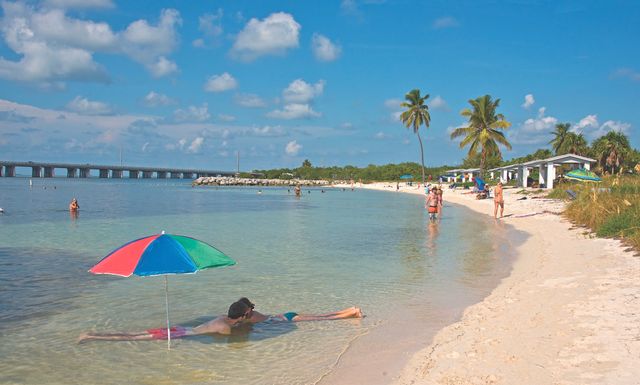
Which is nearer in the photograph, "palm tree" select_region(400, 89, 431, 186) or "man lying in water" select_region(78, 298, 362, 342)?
"man lying in water" select_region(78, 298, 362, 342)

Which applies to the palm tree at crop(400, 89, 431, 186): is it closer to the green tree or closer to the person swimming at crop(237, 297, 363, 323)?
the green tree

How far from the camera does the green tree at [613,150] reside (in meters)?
54.7

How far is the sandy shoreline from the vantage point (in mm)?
5367

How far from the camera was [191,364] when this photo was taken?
6.46m

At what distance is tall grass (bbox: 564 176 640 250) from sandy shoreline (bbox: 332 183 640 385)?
136 inches

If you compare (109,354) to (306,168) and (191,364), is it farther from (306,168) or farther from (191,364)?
(306,168)

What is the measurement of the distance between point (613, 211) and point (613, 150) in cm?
4348

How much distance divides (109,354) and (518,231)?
18391 mm

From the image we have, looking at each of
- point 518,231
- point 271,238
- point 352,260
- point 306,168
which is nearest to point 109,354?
point 352,260

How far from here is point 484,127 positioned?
58250 millimetres

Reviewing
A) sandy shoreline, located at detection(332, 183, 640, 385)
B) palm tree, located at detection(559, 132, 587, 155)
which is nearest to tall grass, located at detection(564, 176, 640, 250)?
sandy shoreline, located at detection(332, 183, 640, 385)

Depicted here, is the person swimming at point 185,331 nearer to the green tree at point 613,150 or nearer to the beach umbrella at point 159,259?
the beach umbrella at point 159,259

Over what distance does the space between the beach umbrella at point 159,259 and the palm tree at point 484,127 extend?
54.1m

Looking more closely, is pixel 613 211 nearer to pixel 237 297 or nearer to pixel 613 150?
pixel 237 297
